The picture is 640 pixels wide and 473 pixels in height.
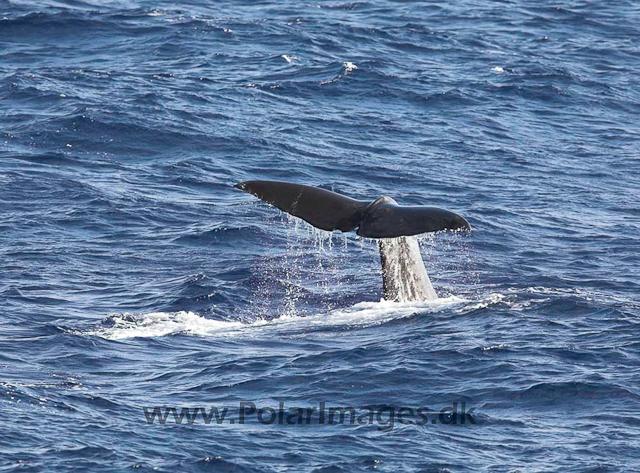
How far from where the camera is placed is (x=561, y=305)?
56.7 ft

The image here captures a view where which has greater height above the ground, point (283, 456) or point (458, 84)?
point (458, 84)

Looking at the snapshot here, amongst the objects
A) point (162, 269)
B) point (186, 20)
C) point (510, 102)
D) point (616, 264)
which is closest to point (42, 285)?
point (162, 269)

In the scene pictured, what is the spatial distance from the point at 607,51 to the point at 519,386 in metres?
25.2

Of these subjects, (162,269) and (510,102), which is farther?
(510,102)

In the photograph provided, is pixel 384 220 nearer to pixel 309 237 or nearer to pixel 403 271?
pixel 403 271

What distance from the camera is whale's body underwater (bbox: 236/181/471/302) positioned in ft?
48.4

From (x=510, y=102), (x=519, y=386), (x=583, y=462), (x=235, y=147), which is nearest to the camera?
(x=583, y=462)

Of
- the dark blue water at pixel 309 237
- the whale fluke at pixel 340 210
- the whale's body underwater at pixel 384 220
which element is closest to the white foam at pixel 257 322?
the dark blue water at pixel 309 237

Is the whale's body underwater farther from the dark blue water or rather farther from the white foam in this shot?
the dark blue water

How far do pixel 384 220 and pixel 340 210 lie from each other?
717 millimetres

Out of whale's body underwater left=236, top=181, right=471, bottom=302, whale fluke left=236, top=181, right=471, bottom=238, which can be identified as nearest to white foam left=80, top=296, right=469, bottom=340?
whale's body underwater left=236, top=181, right=471, bottom=302

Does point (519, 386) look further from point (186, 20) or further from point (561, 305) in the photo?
point (186, 20)

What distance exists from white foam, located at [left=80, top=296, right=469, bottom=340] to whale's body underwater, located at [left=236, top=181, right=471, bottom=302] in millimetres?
290

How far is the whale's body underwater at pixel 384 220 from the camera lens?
1476 cm
